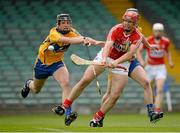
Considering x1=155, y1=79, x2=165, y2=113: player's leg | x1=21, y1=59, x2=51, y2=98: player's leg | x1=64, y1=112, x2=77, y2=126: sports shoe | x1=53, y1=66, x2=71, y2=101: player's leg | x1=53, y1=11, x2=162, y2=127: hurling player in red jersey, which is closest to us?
x1=53, y1=11, x2=162, y2=127: hurling player in red jersey

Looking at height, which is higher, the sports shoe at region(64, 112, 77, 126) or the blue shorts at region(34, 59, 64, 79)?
the blue shorts at region(34, 59, 64, 79)

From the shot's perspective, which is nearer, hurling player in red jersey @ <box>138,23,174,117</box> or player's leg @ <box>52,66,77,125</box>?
player's leg @ <box>52,66,77,125</box>

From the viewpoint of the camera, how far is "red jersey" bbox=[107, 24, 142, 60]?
1428 cm

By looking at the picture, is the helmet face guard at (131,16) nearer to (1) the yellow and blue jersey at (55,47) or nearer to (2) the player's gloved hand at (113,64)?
(2) the player's gloved hand at (113,64)

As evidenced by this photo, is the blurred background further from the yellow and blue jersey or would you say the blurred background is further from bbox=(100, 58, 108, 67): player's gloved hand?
bbox=(100, 58, 108, 67): player's gloved hand

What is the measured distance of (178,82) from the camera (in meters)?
23.7

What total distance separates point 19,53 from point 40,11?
9.29ft

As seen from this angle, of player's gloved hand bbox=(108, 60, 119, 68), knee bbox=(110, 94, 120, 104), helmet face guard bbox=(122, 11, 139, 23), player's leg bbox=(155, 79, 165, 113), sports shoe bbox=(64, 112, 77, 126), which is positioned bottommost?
player's leg bbox=(155, 79, 165, 113)

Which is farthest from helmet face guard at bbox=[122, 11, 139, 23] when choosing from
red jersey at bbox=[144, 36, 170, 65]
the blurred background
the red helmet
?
the blurred background

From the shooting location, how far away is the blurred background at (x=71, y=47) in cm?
2298

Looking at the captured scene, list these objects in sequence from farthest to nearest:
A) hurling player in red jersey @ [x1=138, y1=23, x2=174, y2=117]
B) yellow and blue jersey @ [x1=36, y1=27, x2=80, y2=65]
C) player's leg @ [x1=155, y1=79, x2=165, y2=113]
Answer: hurling player in red jersey @ [x1=138, y1=23, x2=174, y2=117] < player's leg @ [x1=155, y1=79, x2=165, y2=113] < yellow and blue jersey @ [x1=36, y1=27, x2=80, y2=65]

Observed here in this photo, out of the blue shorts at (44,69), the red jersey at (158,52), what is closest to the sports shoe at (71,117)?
the blue shorts at (44,69)

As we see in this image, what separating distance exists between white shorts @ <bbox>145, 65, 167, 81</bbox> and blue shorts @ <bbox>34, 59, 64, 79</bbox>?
473 centimetres

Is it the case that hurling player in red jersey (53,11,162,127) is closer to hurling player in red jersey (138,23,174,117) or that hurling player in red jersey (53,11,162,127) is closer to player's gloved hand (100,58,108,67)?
player's gloved hand (100,58,108,67)
